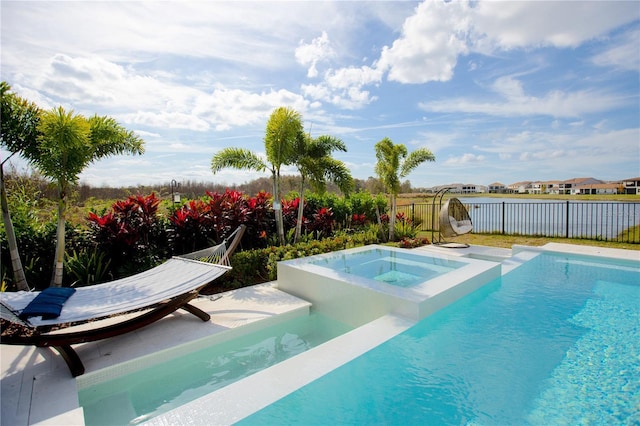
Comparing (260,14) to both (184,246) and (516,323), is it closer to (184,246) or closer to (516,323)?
(184,246)

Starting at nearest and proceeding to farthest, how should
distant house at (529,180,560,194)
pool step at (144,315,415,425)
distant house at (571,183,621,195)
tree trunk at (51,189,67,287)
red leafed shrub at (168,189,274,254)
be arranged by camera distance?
pool step at (144,315,415,425) → tree trunk at (51,189,67,287) → red leafed shrub at (168,189,274,254) → distant house at (571,183,621,195) → distant house at (529,180,560,194)

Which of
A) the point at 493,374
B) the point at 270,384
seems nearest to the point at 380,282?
the point at 493,374

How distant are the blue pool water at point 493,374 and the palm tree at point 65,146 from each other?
167 inches

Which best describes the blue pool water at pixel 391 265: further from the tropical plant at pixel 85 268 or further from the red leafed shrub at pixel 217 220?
the tropical plant at pixel 85 268

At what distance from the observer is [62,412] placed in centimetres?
220

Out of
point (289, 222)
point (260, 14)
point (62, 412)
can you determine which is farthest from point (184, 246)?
point (260, 14)

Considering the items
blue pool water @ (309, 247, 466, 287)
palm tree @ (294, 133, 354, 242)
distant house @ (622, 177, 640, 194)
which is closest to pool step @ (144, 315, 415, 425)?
blue pool water @ (309, 247, 466, 287)

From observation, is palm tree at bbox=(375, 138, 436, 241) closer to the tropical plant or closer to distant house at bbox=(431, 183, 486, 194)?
distant house at bbox=(431, 183, 486, 194)

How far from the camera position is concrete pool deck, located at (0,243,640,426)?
2221 millimetres

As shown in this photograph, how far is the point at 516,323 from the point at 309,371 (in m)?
2.78

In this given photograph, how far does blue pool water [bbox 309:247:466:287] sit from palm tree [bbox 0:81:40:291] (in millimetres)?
4176

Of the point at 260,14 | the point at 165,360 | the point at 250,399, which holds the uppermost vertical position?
the point at 260,14

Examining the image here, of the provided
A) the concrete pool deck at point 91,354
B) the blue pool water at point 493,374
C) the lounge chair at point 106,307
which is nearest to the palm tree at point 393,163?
the blue pool water at point 493,374

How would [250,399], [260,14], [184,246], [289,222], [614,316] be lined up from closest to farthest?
[250,399] < [614,316] < [260,14] < [184,246] < [289,222]
